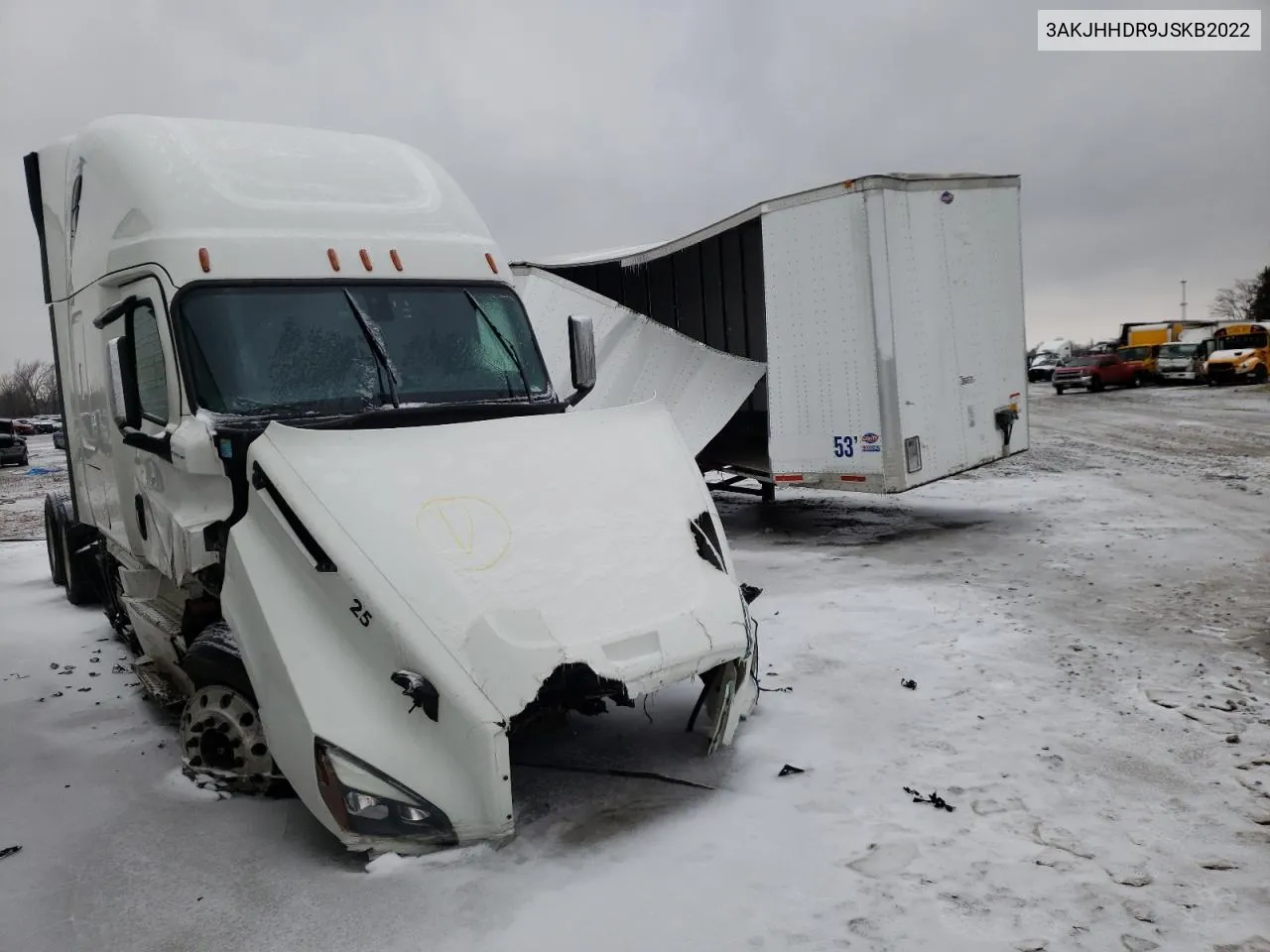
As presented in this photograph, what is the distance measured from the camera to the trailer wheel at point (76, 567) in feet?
29.1

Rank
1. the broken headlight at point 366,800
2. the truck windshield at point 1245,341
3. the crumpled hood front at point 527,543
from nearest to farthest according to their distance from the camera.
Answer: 1. the broken headlight at point 366,800
2. the crumpled hood front at point 527,543
3. the truck windshield at point 1245,341

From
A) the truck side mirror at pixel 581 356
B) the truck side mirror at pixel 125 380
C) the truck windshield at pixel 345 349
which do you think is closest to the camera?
the truck windshield at pixel 345 349

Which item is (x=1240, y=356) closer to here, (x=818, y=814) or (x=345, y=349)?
(x=818, y=814)

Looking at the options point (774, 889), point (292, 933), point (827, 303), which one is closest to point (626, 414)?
point (774, 889)

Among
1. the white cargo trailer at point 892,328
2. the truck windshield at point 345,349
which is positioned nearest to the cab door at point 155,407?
the truck windshield at point 345,349

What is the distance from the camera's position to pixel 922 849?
3863 millimetres

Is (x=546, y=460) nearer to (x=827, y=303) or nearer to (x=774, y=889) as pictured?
(x=774, y=889)

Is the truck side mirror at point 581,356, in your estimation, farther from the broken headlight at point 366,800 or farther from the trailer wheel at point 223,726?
the broken headlight at point 366,800

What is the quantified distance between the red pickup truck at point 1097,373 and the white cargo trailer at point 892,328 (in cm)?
2884

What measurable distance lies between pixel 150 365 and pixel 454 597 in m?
2.64

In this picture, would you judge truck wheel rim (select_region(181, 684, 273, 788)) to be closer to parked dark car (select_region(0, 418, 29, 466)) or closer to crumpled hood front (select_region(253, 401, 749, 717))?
crumpled hood front (select_region(253, 401, 749, 717))

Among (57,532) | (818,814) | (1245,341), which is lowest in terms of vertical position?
(818,814)

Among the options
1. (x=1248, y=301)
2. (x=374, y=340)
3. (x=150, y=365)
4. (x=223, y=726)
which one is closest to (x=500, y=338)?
(x=374, y=340)

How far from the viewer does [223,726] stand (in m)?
4.56
